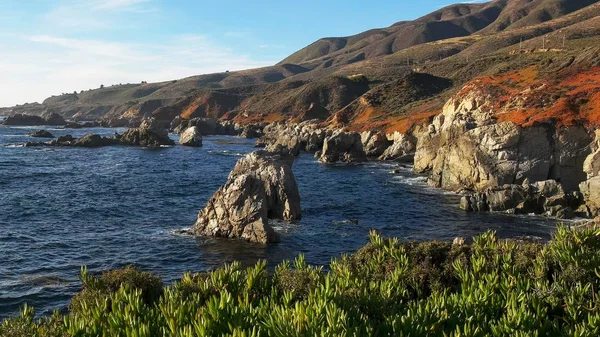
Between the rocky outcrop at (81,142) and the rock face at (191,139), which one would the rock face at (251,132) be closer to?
the rock face at (191,139)

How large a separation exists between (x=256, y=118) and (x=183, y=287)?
173124 millimetres

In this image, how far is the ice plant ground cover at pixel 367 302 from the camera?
1176 centimetres

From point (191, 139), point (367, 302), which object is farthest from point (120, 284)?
point (191, 139)

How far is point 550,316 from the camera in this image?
607 inches

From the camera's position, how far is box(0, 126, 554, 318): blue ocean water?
116 ft

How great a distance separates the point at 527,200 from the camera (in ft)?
167

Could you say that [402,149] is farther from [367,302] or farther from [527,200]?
[367,302]

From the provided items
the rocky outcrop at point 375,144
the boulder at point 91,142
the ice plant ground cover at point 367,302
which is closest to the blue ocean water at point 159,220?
the ice plant ground cover at point 367,302

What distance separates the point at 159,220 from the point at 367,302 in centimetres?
3743

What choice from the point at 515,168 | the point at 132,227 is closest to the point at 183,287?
the point at 132,227

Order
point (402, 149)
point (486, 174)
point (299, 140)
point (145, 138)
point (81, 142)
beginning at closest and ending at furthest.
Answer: point (486, 174), point (402, 149), point (299, 140), point (81, 142), point (145, 138)

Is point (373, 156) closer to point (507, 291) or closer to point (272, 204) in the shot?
point (272, 204)

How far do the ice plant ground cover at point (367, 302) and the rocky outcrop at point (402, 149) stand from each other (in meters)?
75.8

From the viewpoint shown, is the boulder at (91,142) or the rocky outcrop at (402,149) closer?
the rocky outcrop at (402,149)
